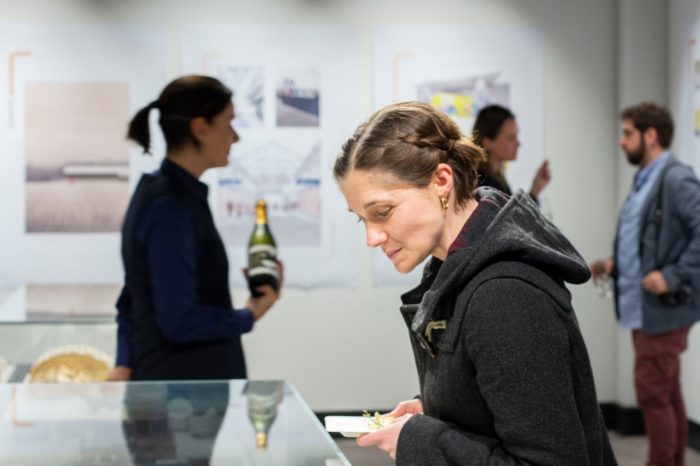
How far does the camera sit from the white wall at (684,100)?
5.83 metres

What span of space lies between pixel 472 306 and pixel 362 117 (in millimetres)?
4794

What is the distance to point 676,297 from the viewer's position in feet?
16.0

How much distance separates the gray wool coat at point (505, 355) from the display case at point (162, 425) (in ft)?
0.89

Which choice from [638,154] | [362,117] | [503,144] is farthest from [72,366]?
[362,117]

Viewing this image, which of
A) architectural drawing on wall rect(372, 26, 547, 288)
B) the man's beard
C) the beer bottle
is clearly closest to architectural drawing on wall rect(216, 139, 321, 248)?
architectural drawing on wall rect(372, 26, 547, 288)

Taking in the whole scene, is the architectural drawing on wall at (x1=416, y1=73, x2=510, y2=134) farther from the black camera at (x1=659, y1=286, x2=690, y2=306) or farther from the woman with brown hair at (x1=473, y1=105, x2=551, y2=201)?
the black camera at (x1=659, y1=286, x2=690, y2=306)

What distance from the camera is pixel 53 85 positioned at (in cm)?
605

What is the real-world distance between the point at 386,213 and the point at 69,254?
474 cm

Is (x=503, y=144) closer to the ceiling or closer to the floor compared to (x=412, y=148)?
closer to the ceiling

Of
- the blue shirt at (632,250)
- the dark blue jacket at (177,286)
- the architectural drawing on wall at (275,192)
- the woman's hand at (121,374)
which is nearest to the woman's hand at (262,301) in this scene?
the dark blue jacket at (177,286)

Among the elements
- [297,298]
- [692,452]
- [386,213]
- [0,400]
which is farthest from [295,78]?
[386,213]

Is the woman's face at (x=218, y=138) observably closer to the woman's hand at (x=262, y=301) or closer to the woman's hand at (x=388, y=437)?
the woman's hand at (x=262, y=301)

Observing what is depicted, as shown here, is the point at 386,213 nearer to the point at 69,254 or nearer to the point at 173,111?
the point at 173,111

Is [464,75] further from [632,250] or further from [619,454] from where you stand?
[619,454]
